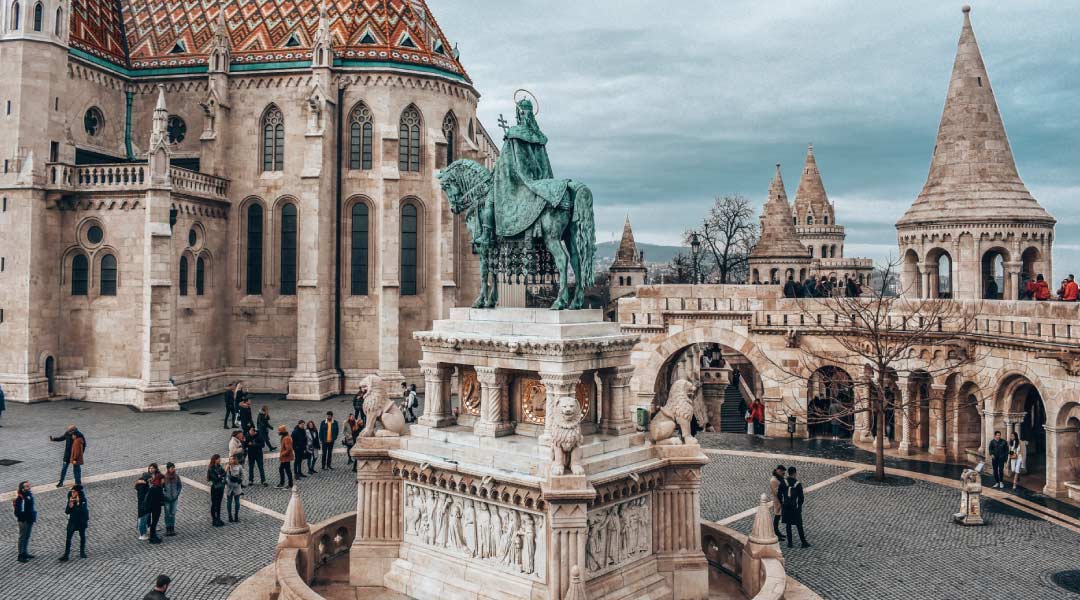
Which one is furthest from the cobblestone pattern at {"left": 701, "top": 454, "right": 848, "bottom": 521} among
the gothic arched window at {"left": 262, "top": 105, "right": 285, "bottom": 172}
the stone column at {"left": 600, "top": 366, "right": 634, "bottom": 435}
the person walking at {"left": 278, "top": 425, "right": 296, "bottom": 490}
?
the gothic arched window at {"left": 262, "top": 105, "right": 285, "bottom": 172}

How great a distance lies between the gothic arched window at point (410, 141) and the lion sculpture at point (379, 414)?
2283cm

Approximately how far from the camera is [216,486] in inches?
575

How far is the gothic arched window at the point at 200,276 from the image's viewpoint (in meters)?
30.8

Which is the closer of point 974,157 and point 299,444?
point 299,444

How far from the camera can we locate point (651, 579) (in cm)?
998

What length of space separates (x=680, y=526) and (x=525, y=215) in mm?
4507

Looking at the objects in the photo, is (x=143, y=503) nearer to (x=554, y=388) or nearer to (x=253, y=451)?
(x=253, y=451)

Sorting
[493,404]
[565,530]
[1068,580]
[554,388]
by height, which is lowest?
[1068,580]

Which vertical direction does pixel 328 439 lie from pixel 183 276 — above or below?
below

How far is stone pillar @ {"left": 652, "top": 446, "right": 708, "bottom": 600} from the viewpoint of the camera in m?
10.1

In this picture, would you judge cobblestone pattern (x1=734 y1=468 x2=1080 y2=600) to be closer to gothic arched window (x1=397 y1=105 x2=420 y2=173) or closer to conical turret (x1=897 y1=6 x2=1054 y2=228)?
conical turret (x1=897 y1=6 x2=1054 y2=228)

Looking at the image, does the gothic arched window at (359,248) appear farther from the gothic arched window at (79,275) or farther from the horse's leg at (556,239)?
the horse's leg at (556,239)

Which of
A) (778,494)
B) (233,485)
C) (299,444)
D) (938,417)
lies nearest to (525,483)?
(778,494)

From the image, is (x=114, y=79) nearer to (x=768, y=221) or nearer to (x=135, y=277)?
(x=135, y=277)
